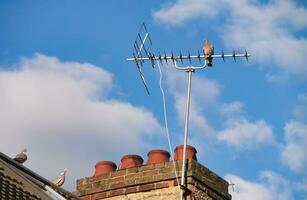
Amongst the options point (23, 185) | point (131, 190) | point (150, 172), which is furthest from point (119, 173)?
point (23, 185)

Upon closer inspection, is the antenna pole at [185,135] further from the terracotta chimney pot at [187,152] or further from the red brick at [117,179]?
the red brick at [117,179]

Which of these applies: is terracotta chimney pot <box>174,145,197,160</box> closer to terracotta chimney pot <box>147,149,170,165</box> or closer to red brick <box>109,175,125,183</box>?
terracotta chimney pot <box>147,149,170,165</box>

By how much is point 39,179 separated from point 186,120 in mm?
2167

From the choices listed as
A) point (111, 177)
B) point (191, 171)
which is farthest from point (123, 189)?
point (191, 171)

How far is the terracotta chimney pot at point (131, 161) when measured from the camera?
28.9ft

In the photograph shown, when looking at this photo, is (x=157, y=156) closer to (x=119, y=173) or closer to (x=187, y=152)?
(x=187, y=152)

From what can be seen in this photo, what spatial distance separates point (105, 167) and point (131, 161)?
0.38m

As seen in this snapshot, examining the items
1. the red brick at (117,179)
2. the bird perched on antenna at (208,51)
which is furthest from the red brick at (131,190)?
the bird perched on antenna at (208,51)

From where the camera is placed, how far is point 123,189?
28.4 ft

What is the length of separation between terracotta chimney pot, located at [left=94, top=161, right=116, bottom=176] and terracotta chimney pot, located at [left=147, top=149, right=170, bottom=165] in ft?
1.67

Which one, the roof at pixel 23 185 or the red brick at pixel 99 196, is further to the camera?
the red brick at pixel 99 196

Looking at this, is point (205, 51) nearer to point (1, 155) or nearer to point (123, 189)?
point (123, 189)

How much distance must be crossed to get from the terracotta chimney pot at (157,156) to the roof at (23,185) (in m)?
1.05

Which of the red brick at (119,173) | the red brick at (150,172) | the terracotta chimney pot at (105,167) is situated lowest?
the red brick at (150,172)
